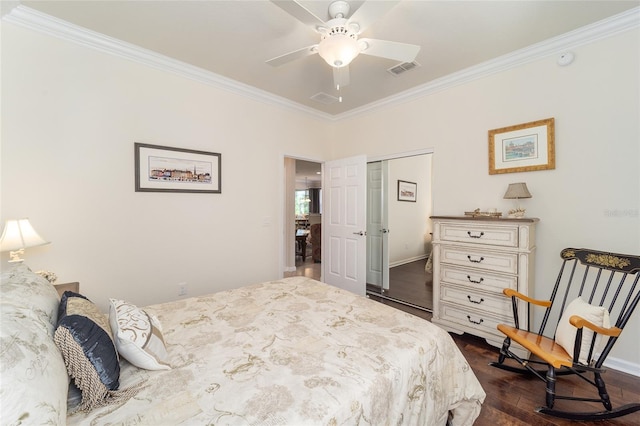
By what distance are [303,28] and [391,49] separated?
812 mm

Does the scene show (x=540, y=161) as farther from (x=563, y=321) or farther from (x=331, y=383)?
(x=331, y=383)

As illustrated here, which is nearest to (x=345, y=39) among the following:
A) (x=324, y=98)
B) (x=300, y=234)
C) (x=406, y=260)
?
(x=324, y=98)

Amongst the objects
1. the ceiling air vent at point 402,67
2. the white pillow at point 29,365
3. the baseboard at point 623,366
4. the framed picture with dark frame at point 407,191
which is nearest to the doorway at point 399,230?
the framed picture with dark frame at point 407,191

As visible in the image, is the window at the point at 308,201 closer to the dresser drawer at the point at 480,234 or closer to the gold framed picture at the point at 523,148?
the dresser drawer at the point at 480,234

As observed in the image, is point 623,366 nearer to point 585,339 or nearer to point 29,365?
point 585,339

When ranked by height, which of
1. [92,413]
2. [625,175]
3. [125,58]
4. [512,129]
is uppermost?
[125,58]

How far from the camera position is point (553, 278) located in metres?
2.46

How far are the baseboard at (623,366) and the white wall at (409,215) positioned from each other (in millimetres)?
3700

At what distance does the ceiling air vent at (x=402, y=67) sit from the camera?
2.77 m

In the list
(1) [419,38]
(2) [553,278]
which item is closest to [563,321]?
(2) [553,278]

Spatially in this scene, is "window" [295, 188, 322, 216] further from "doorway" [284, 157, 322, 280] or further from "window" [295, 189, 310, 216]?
"doorway" [284, 157, 322, 280]

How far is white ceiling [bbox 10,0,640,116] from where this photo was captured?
1997 mm

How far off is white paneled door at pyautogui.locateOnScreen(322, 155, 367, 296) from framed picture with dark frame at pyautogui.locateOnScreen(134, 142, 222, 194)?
69.3 inches

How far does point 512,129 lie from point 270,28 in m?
2.49
